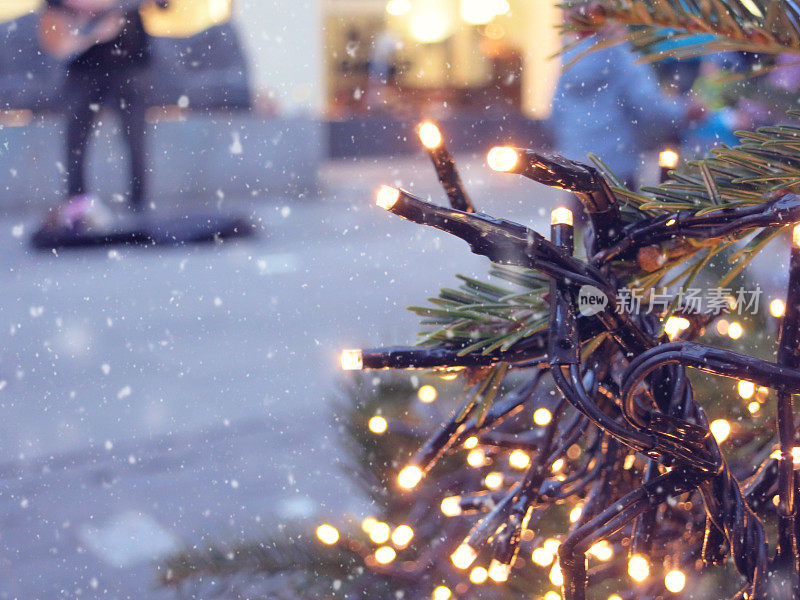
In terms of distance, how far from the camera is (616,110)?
1.41m

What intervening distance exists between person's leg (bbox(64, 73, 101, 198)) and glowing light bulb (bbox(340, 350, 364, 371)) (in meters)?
3.61

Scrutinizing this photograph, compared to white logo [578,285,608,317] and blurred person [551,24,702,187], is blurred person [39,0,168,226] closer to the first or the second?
blurred person [551,24,702,187]

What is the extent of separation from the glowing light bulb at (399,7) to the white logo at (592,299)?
7215 millimetres

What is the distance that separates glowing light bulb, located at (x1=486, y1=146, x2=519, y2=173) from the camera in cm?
25

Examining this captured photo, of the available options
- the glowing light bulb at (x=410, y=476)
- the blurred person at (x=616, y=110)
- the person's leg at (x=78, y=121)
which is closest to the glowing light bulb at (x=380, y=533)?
the glowing light bulb at (x=410, y=476)

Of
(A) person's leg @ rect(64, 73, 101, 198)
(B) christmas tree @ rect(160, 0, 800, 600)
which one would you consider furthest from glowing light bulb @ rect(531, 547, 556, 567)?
(A) person's leg @ rect(64, 73, 101, 198)

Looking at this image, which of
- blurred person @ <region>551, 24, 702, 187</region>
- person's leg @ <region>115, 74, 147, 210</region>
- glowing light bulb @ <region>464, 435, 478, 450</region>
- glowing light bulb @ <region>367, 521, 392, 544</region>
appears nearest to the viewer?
glowing light bulb @ <region>464, 435, 478, 450</region>

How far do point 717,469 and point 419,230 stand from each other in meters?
3.15

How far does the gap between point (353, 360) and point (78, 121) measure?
12.1 feet

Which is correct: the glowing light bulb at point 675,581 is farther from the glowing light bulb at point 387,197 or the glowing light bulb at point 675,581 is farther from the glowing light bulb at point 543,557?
the glowing light bulb at point 387,197

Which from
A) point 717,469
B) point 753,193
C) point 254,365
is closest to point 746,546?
point 717,469

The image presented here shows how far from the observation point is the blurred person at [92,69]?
3.51 metres

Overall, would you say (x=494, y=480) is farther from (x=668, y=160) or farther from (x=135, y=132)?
(x=135, y=132)

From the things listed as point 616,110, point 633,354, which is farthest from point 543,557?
point 616,110
